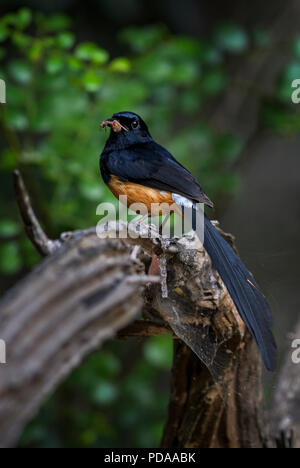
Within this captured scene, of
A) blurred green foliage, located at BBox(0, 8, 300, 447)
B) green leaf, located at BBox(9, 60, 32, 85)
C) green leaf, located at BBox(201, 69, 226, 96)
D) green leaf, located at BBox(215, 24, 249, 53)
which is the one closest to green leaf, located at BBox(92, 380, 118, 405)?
blurred green foliage, located at BBox(0, 8, 300, 447)

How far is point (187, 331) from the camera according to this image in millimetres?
1485

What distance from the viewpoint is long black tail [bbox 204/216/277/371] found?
1.33 m

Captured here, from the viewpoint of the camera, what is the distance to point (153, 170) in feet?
5.79

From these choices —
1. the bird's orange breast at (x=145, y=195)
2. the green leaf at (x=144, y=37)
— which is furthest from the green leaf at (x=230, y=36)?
the bird's orange breast at (x=145, y=195)

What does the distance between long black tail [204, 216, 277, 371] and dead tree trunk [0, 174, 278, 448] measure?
79 mm

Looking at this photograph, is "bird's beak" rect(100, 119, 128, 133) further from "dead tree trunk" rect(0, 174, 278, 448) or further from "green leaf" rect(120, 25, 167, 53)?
"green leaf" rect(120, 25, 167, 53)

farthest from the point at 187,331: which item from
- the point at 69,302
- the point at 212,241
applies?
the point at 69,302

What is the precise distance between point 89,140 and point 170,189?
0.97 m

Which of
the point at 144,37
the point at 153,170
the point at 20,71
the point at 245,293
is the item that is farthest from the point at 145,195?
the point at 144,37

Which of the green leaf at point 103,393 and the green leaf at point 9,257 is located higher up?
the green leaf at point 9,257

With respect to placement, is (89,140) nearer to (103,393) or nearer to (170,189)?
(170,189)

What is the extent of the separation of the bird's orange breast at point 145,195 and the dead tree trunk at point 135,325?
0.94 ft

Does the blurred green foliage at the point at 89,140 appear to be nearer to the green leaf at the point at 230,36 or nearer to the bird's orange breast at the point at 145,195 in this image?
the green leaf at the point at 230,36

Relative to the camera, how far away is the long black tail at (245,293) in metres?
1.33
